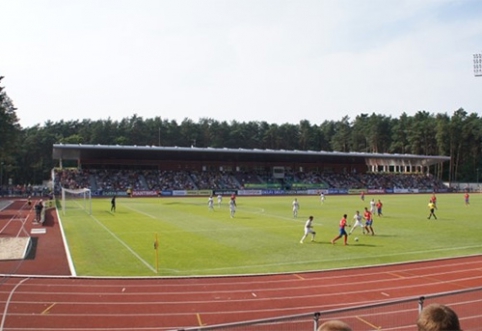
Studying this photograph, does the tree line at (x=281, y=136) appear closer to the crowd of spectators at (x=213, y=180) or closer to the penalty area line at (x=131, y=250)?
the crowd of spectators at (x=213, y=180)

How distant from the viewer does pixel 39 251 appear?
22.2 m

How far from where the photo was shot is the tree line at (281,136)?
4550 inches

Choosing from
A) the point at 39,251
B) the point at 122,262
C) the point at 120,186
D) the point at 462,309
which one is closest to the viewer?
the point at 462,309

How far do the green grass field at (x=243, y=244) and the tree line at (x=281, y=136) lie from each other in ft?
269

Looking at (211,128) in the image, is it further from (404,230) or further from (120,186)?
(404,230)

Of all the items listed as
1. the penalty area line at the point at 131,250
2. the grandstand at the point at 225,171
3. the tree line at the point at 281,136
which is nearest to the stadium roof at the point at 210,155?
the grandstand at the point at 225,171

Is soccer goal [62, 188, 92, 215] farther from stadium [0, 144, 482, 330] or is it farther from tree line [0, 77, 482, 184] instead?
tree line [0, 77, 482, 184]

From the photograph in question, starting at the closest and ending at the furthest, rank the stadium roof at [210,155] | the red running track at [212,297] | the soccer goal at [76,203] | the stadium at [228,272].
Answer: the red running track at [212,297] → the stadium at [228,272] → the soccer goal at [76,203] → the stadium roof at [210,155]

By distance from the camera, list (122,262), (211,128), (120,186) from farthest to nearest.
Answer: (211,128)
(120,186)
(122,262)

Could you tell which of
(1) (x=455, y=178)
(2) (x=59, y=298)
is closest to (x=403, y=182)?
(1) (x=455, y=178)

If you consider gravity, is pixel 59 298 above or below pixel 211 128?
below

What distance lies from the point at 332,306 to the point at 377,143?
121472 mm

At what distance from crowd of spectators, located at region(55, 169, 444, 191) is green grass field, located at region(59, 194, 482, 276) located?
40.1 meters

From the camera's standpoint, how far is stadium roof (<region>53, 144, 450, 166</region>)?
7506 centimetres
